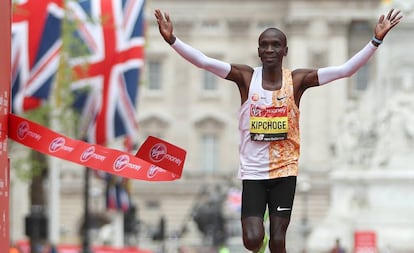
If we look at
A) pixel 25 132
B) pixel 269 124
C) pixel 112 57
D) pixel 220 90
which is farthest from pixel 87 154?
pixel 220 90

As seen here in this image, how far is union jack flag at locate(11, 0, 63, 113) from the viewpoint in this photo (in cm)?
2752

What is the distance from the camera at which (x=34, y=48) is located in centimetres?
2862

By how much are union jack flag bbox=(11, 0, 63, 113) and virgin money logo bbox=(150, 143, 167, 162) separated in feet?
55.5

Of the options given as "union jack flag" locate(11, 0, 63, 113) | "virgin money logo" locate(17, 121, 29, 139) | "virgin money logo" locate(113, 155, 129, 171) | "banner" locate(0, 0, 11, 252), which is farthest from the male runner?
"union jack flag" locate(11, 0, 63, 113)

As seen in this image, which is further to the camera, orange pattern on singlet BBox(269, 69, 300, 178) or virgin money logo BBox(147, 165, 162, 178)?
orange pattern on singlet BBox(269, 69, 300, 178)

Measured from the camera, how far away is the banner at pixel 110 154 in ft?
31.5

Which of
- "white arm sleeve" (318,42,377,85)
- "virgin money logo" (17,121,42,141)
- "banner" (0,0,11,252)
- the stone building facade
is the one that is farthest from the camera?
the stone building facade

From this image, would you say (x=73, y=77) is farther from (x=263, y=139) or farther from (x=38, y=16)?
(x=263, y=139)

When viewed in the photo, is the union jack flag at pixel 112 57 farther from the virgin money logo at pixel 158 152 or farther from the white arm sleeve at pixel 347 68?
the virgin money logo at pixel 158 152

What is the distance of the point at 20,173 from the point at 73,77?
8982 millimetres

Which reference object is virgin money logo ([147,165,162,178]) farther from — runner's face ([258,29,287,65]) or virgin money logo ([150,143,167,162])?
runner's face ([258,29,287,65])

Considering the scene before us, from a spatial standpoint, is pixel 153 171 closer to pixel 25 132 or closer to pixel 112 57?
pixel 25 132

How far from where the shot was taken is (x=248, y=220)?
996 cm

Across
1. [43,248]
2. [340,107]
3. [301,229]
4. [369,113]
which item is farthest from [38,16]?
[340,107]
